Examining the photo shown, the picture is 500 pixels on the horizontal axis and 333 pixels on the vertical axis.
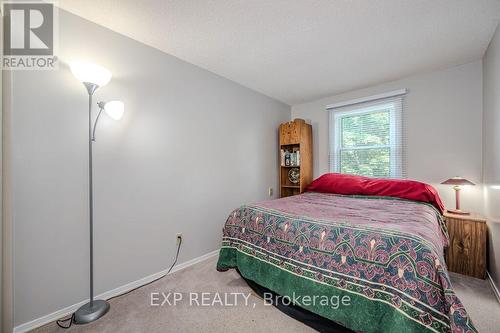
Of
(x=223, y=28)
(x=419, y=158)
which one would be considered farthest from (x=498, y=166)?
(x=223, y=28)

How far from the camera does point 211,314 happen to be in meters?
1.58

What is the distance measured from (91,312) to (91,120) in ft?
4.89

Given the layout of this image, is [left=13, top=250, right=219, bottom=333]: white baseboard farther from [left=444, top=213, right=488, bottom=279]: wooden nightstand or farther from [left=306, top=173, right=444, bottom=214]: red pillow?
[left=444, top=213, right=488, bottom=279]: wooden nightstand

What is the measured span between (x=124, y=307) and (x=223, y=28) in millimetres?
2497

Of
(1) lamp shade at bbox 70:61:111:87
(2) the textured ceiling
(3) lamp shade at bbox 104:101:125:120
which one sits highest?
(2) the textured ceiling

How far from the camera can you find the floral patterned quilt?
3.38 ft

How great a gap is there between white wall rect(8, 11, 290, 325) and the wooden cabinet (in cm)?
104

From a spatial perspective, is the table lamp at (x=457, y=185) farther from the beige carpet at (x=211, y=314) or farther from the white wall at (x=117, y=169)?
the white wall at (x=117, y=169)

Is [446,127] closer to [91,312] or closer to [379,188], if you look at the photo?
[379,188]

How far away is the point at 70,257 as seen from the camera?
5.31 ft

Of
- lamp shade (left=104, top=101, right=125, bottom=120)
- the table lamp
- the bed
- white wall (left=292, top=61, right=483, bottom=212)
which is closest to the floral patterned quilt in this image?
the bed

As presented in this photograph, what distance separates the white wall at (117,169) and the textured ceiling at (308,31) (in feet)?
0.94

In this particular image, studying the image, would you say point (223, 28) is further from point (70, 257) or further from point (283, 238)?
point (70, 257)

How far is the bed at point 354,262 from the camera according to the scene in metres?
1.03
